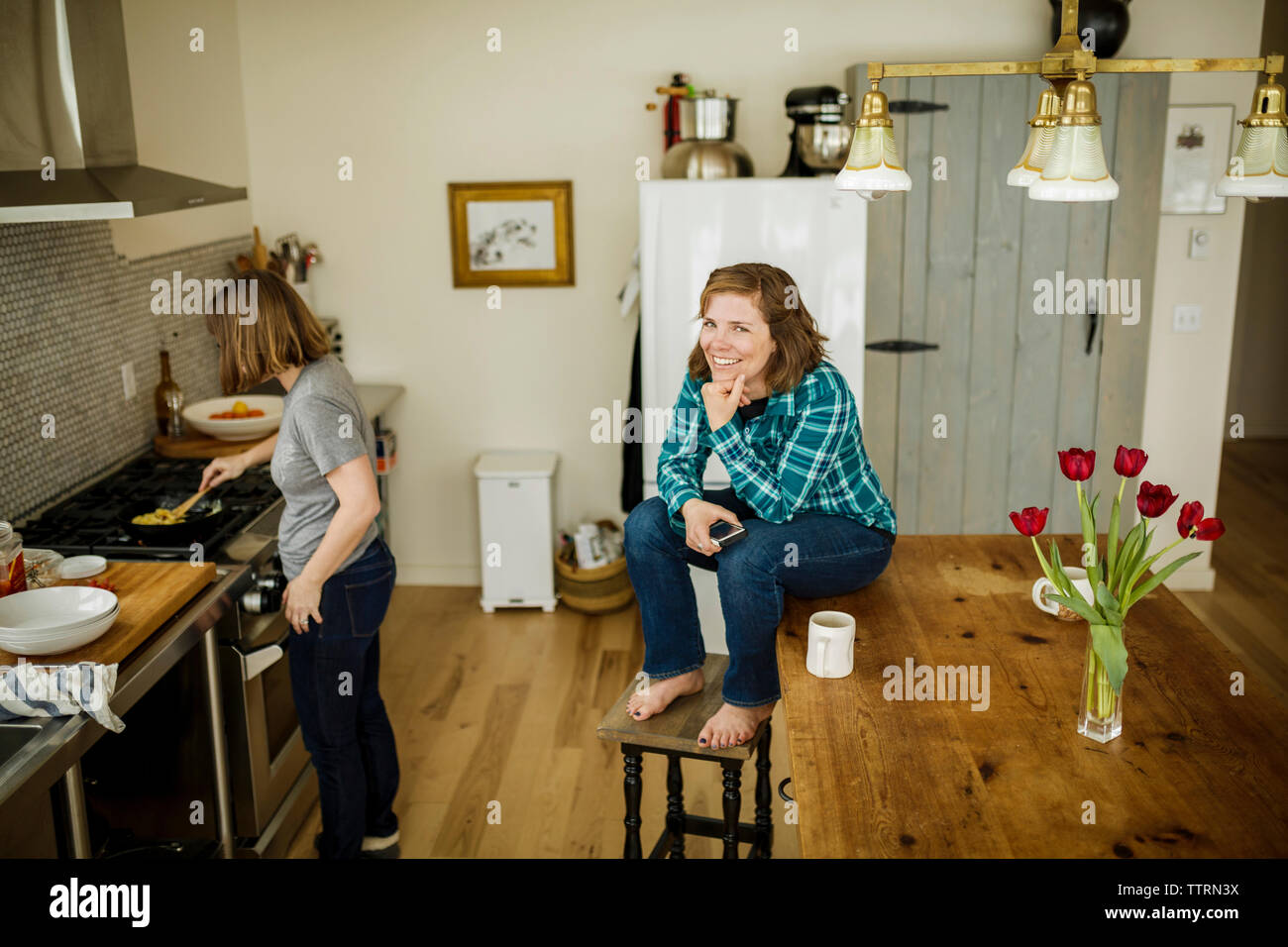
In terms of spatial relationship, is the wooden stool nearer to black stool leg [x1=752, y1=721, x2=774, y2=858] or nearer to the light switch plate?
black stool leg [x1=752, y1=721, x2=774, y2=858]

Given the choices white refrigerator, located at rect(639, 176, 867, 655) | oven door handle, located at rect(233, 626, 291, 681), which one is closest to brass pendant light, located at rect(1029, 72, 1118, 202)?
white refrigerator, located at rect(639, 176, 867, 655)

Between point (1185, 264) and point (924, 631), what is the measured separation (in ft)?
9.14

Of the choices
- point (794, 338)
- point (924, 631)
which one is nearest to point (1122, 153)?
point (794, 338)

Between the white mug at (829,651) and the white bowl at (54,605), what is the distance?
1.28m

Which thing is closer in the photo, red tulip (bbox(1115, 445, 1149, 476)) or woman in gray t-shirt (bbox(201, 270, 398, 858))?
red tulip (bbox(1115, 445, 1149, 476))

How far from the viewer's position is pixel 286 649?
9.41ft

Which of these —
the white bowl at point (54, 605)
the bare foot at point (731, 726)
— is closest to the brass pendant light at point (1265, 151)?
the bare foot at point (731, 726)

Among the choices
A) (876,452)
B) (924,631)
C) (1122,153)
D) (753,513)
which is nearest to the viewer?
(924,631)

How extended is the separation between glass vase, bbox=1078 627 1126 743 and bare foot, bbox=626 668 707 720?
30.4 inches

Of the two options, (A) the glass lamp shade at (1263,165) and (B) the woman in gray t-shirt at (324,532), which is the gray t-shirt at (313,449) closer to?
(B) the woman in gray t-shirt at (324,532)

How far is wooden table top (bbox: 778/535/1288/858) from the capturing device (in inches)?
Result: 59.9

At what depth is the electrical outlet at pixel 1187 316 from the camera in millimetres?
4270

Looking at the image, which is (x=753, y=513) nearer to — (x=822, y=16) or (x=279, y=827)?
(x=279, y=827)

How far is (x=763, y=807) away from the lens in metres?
2.52
